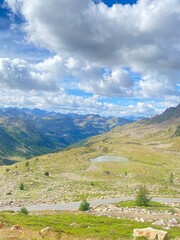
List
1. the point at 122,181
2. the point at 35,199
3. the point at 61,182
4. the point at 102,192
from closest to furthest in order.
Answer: the point at 35,199
the point at 102,192
the point at 61,182
the point at 122,181

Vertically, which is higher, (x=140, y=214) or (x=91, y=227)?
(x=91, y=227)

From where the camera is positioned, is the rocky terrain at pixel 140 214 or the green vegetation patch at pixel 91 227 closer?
the green vegetation patch at pixel 91 227

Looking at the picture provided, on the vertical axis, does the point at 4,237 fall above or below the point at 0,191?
above

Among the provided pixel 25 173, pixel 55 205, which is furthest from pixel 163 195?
pixel 25 173

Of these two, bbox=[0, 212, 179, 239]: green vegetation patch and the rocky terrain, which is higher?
bbox=[0, 212, 179, 239]: green vegetation patch

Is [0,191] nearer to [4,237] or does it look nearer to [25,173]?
[25,173]

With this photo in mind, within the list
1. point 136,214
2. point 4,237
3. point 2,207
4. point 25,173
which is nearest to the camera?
point 4,237

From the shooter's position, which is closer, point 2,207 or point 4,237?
point 4,237

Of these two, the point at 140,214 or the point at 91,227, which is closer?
the point at 91,227

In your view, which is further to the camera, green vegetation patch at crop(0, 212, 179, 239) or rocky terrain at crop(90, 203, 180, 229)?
rocky terrain at crop(90, 203, 180, 229)

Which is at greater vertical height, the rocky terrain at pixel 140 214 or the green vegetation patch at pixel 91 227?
the green vegetation patch at pixel 91 227

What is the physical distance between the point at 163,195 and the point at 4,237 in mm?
96387

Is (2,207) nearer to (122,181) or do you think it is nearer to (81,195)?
(81,195)

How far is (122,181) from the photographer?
156 metres
